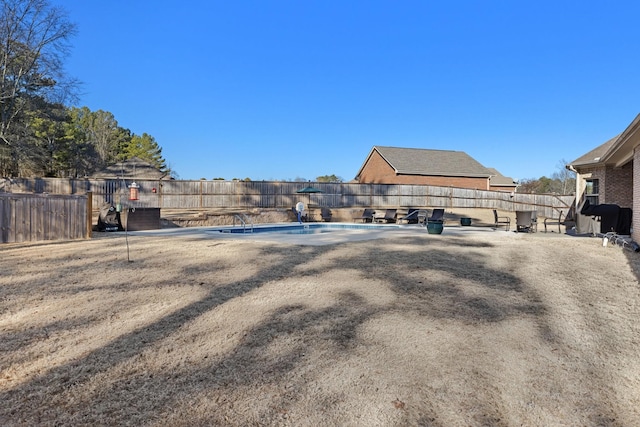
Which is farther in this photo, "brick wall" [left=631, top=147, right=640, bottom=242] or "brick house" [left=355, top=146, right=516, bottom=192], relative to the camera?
"brick house" [left=355, top=146, right=516, bottom=192]

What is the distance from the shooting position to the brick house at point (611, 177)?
10.1 meters

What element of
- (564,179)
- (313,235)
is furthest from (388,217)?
(564,179)

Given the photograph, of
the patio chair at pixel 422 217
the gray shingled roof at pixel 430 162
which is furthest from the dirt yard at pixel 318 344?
the gray shingled roof at pixel 430 162

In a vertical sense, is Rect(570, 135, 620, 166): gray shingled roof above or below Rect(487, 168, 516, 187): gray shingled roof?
below

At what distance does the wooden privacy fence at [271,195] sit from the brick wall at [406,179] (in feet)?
22.0

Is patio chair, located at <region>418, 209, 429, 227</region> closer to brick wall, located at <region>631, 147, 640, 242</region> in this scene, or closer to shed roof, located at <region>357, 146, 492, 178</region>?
brick wall, located at <region>631, 147, 640, 242</region>

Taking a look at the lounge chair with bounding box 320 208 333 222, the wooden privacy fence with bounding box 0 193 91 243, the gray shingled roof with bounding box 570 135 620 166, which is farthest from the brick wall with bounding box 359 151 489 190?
the wooden privacy fence with bounding box 0 193 91 243

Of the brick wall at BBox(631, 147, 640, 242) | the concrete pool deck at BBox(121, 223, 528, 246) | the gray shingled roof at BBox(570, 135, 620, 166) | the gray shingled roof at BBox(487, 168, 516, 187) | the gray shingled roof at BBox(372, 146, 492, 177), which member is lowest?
the concrete pool deck at BBox(121, 223, 528, 246)

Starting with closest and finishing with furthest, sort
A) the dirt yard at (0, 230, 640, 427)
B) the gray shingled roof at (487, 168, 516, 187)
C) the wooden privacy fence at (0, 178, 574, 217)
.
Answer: the dirt yard at (0, 230, 640, 427)
the wooden privacy fence at (0, 178, 574, 217)
the gray shingled roof at (487, 168, 516, 187)

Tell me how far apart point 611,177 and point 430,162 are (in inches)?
833

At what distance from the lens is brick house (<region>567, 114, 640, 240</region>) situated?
10.1 m

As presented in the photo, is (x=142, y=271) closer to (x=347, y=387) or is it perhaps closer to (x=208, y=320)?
(x=208, y=320)

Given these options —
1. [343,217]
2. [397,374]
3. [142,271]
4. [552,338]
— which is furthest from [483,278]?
[343,217]

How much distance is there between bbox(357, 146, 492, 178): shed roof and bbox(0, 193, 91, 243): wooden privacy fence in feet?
86.2
